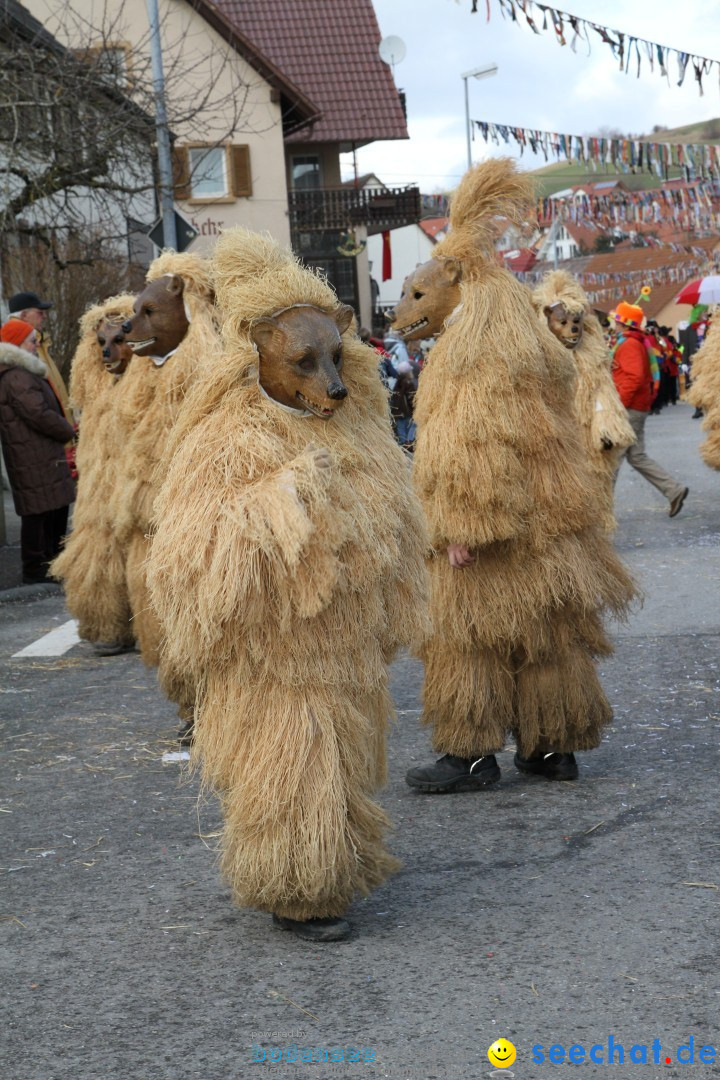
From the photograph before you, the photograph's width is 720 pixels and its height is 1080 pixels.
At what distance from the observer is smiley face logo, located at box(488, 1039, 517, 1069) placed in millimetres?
3318

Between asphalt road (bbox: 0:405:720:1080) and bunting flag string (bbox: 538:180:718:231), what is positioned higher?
bunting flag string (bbox: 538:180:718:231)

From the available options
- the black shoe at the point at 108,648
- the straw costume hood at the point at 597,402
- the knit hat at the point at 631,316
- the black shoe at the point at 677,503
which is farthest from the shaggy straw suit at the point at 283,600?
the knit hat at the point at 631,316

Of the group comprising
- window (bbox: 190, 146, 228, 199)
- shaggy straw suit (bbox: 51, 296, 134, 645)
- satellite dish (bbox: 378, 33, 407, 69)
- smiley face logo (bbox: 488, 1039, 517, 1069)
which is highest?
satellite dish (bbox: 378, 33, 407, 69)

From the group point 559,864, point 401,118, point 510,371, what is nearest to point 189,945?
point 559,864

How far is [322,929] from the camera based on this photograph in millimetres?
4090

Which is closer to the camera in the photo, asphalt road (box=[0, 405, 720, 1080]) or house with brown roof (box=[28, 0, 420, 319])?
asphalt road (box=[0, 405, 720, 1080])

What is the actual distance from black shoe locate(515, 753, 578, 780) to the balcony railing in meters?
31.2

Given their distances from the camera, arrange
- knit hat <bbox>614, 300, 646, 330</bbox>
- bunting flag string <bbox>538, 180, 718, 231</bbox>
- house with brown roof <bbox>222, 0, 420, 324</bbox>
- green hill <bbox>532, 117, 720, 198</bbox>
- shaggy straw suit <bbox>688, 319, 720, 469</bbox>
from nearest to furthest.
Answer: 1. shaggy straw suit <bbox>688, 319, 720, 469</bbox>
2. knit hat <bbox>614, 300, 646, 330</bbox>
3. bunting flag string <bbox>538, 180, 718, 231</bbox>
4. house with brown roof <bbox>222, 0, 420, 324</bbox>
5. green hill <bbox>532, 117, 720, 198</bbox>

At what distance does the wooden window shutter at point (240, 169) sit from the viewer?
107ft

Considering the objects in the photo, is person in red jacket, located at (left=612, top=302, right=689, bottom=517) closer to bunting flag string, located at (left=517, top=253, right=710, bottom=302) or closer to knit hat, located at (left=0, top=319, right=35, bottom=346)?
knit hat, located at (left=0, top=319, right=35, bottom=346)

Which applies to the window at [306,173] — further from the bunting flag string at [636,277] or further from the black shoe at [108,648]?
the black shoe at [108,648]

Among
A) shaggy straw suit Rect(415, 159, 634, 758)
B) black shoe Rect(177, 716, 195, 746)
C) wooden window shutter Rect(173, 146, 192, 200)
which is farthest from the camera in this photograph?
wooden window shutter Rect(173, 146, 192, 200)

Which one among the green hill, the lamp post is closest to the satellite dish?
the lamp post

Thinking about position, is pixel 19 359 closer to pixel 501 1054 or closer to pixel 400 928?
Result: pixel 400 928
